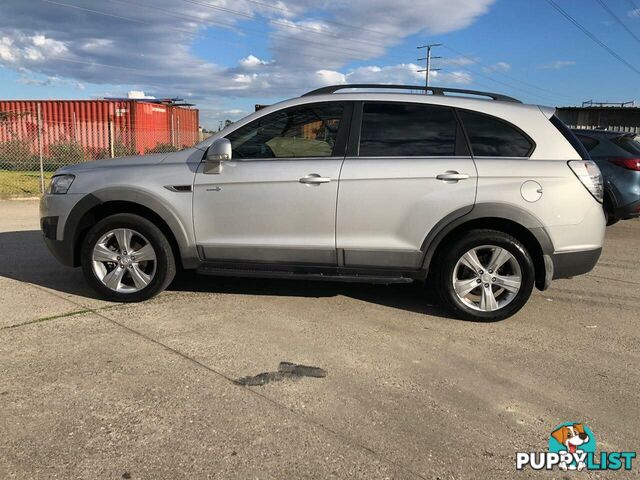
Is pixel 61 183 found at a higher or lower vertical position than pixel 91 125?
lower

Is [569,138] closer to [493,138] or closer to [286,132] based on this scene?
[493,138]

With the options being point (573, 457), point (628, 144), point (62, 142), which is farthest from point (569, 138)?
point (62, 142)

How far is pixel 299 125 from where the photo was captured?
4.55 metres

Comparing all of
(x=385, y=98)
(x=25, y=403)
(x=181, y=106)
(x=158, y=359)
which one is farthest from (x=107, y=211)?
(x=181, y=106)

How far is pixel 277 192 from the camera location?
14.5 feet

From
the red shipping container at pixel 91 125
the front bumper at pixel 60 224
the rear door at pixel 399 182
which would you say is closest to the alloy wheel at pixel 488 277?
the rear door at pixel 399 182

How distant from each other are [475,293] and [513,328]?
41 cm

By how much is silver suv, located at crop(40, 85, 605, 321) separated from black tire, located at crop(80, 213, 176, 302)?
1 centimetres

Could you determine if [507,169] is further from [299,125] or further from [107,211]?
[107,211]

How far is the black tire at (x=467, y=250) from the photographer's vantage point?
170 inches

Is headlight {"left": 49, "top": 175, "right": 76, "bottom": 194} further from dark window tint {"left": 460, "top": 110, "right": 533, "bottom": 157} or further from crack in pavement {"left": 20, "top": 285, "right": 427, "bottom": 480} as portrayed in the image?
dark window tint {"left": 460, "top": 110, "right": 533, "bottom": 157}

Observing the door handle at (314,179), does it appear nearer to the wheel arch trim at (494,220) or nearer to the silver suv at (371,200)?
the silver suv at (371,200)

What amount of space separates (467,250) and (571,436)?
70.7 inches

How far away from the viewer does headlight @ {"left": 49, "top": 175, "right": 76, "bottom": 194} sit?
475 cm
